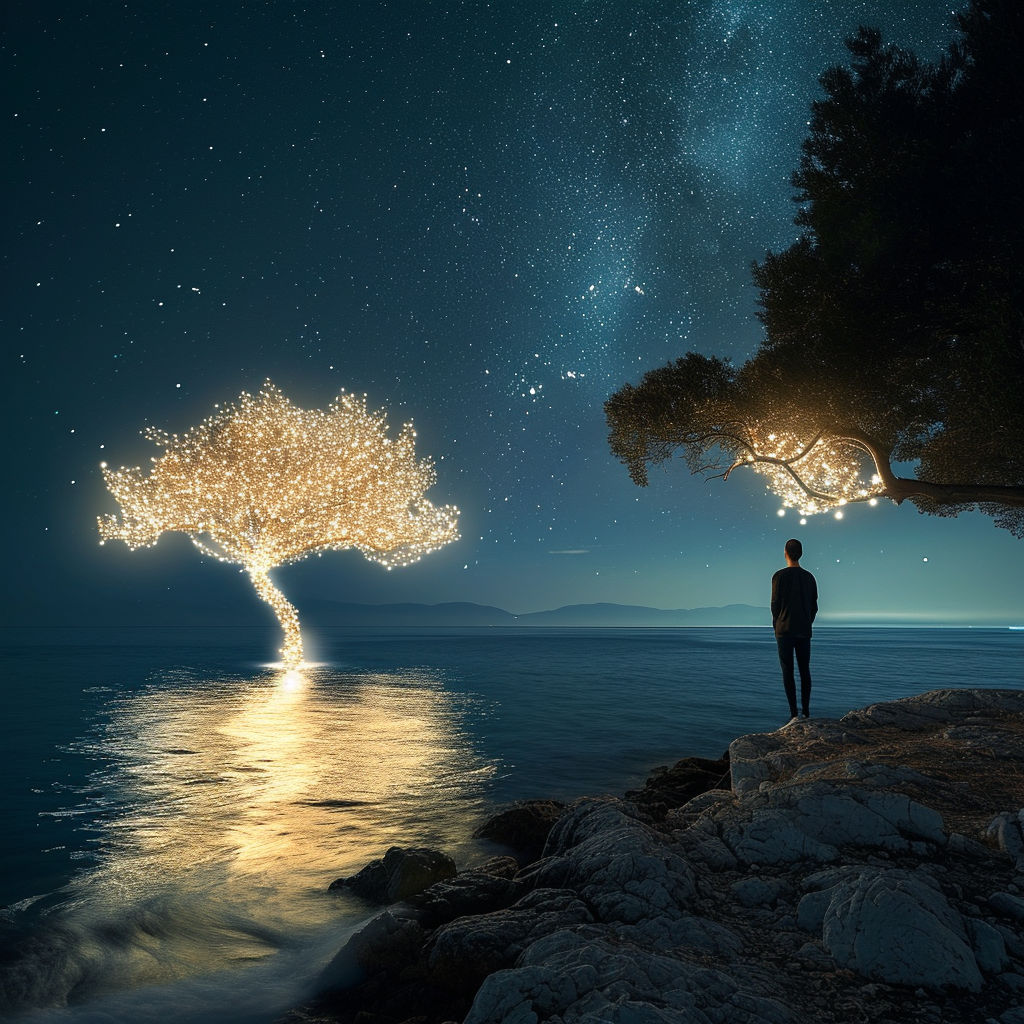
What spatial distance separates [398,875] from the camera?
6.35 metres

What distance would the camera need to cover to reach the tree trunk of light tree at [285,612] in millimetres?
29625

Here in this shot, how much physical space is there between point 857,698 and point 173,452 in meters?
30.2

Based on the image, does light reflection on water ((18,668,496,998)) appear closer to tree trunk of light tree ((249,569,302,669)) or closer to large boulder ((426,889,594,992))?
large boulder ((426,889,594,992))

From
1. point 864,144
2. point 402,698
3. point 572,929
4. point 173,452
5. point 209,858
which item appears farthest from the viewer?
point 173,452

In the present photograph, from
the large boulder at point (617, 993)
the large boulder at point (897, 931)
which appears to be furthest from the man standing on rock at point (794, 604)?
the large boulder at point (617, 993)

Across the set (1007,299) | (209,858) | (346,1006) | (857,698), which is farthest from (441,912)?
(857,698)

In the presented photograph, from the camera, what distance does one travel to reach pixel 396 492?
97.1 feet

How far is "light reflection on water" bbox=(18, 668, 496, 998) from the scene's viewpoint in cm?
580

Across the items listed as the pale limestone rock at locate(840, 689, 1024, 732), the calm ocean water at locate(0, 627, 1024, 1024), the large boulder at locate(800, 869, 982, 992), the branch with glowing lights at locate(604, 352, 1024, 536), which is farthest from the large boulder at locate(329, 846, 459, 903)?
the branch with glowing lights at locate(604, 352, 1024, 536)

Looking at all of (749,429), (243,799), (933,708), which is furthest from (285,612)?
(933,708)

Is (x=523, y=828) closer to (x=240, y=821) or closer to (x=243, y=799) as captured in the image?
(x=240, y=821)

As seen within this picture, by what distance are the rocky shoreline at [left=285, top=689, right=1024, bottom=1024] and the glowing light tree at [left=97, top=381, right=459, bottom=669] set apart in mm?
23422

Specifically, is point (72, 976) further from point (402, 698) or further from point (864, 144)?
point (402, 698)

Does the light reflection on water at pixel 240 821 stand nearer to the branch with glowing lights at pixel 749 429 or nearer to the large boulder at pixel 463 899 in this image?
the large boulder at pixel 463 899
